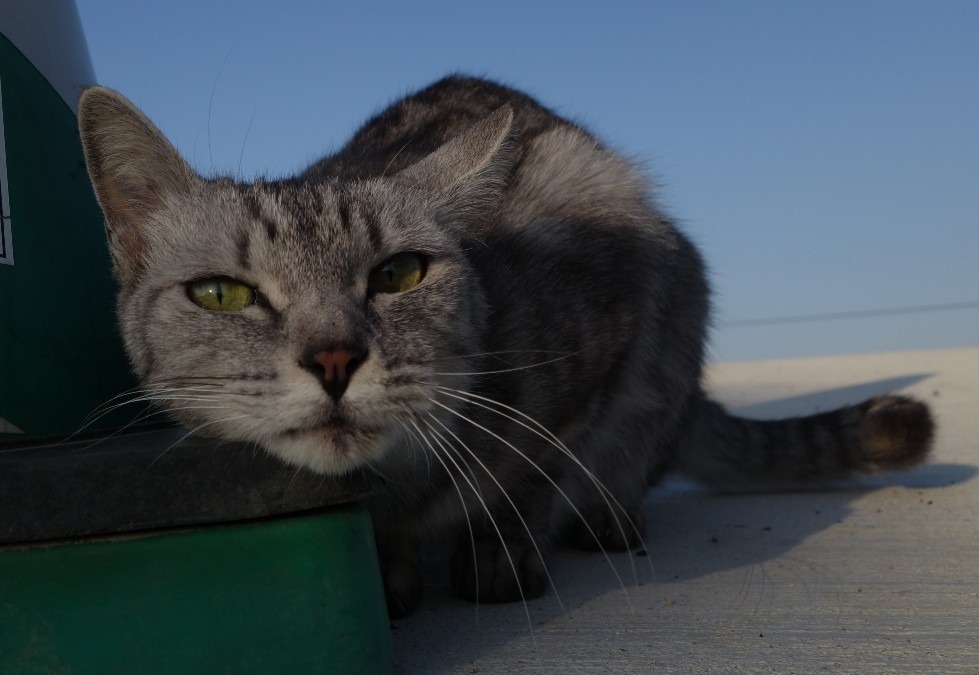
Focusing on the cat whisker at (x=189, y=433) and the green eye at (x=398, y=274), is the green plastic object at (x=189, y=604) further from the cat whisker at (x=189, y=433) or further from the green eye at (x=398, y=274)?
the green eye at (x=398, y=274)

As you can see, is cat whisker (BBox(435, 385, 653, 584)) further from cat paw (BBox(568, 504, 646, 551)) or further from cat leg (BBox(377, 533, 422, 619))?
cat leg (BBox(377, 533, 422, 619))

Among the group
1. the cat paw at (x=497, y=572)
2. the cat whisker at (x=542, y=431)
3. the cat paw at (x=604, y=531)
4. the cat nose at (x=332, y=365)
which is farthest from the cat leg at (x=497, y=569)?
the cat nose at (x=332, y=365)

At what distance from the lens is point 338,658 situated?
4.77 ft

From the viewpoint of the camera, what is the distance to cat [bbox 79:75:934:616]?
1.54 metres

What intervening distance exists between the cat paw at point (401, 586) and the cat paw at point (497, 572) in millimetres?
132

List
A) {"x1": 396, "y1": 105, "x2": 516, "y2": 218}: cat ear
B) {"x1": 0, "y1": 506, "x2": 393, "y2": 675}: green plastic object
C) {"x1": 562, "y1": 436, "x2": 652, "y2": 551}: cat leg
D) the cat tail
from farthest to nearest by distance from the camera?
1. the cat tail
2. {"x1": 562, "y1": 436, "x2": 652, "y2": 551}: cat leg
3. {"x1": 396, "y1": 105, "x2": 516, "y2": 218}: cat ear
4. {"x1": 0, "y1": 506, "x2": 393, "y2": 675}: green plastic object

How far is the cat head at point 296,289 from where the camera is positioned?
1484mm

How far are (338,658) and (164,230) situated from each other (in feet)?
3.11

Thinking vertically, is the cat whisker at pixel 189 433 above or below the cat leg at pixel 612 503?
above

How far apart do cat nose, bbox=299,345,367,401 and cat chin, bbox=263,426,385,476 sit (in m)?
0.07

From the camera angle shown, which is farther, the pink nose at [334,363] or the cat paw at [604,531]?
the cat paw at [604,531]

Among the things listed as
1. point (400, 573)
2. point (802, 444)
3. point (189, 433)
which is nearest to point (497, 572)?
point (400, 573)

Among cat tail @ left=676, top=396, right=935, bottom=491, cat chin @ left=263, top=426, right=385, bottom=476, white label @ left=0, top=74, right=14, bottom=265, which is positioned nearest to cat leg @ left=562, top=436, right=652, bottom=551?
cat tail @ left=676, top=396, right=935, bottom=491

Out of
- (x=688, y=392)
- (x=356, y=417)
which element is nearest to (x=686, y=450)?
(x=688, y=392)
